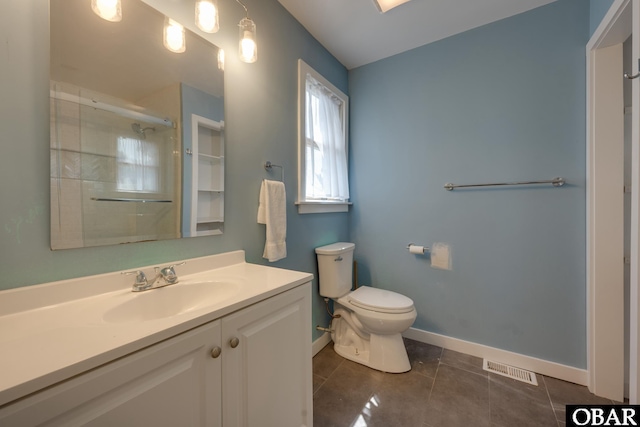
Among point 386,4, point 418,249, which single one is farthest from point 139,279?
point 386,4

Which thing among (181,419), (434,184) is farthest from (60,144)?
(434,184)

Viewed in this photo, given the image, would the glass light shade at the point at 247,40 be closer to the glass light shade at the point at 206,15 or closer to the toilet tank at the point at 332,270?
the glass light shade at the point at 206,15

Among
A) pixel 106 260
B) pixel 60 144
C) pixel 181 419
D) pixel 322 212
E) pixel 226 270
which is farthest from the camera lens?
pixel 322 212

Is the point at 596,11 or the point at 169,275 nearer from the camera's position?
the point at 169,275

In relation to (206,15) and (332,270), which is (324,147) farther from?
(206,15)

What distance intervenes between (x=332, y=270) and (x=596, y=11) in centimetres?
221

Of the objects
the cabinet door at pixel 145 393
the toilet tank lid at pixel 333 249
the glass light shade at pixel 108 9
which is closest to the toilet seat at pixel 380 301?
the toilet tank lid at pixel 333 249

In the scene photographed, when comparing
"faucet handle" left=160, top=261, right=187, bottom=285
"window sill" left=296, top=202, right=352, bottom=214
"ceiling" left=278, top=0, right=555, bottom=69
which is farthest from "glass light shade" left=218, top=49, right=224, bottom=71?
"faucet handle" left=160, top=261, right=187, bottom=285

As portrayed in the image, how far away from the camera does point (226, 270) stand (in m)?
1.21

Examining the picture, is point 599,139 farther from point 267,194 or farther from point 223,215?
Result: point 223,215

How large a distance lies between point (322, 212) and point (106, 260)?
4.43 feet

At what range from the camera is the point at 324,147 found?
204cm

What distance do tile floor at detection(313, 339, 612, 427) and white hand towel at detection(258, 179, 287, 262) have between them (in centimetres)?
89

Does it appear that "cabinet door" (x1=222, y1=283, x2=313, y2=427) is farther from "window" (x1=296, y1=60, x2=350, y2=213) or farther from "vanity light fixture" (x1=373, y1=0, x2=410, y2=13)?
"vanity light fixture" (x1=373, y1=0, x2=410, y2=13)
